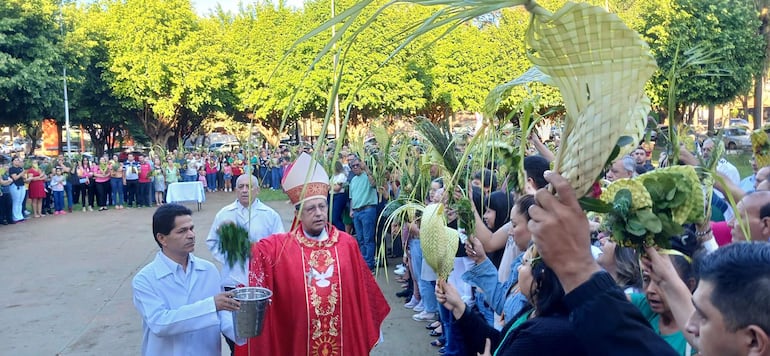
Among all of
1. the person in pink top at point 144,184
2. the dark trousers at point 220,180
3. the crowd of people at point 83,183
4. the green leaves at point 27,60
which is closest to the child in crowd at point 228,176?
the dark trousers at point 220,180

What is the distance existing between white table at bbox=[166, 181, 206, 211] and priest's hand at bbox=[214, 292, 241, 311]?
1703 centimetres

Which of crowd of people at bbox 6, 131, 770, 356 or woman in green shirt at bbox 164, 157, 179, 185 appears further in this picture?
woman in green shirt at bbox 164, 157, 179, 185

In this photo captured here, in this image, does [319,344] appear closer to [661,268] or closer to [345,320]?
[345,320]

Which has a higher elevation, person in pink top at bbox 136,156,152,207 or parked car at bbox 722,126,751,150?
parked car at bbox 722,126,751,150

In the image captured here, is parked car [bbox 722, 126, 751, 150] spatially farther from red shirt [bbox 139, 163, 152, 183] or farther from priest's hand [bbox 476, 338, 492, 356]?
priest's hand [bbox 476, 338, 492, 356]

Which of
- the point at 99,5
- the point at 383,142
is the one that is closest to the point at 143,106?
the point at 99,5

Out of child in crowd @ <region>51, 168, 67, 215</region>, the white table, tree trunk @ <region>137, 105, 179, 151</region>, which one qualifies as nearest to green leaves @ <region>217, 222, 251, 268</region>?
the white table

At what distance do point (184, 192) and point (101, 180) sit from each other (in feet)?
10.1

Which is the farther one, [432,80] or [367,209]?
[432,80]

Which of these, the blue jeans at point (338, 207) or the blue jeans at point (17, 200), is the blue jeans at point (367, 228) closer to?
the blue jeans at point (338, 207)

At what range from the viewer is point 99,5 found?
39.2 metres

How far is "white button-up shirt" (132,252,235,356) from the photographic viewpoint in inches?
147

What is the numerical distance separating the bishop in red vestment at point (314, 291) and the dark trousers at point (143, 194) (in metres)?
18.4

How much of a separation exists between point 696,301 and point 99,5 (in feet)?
141
